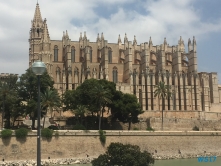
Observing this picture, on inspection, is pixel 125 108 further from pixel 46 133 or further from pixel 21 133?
pixel 21 133

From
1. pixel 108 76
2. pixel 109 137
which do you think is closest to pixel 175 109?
pixel 108 76

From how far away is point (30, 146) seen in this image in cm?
3353

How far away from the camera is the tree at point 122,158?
2334 cm

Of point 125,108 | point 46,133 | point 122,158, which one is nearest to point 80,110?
point 125,108

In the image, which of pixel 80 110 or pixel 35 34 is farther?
pixel 35 34

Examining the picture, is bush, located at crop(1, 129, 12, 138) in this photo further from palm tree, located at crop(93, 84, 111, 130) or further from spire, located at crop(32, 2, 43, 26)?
spire, located at crop(32, 2, 43, 26)

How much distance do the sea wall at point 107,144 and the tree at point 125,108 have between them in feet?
20.0

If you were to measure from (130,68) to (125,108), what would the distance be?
19750mm

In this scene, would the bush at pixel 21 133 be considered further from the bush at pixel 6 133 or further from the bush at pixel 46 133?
the bush at pixel 46 133

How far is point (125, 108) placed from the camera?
146 feet

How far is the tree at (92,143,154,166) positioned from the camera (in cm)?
2334

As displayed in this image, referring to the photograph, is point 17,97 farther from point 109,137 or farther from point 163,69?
point 163,69

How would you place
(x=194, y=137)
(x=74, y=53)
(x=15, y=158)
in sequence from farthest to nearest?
(x=74, y=53), (x=194, y=137), (x=15, y=158)

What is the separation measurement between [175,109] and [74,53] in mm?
20179
